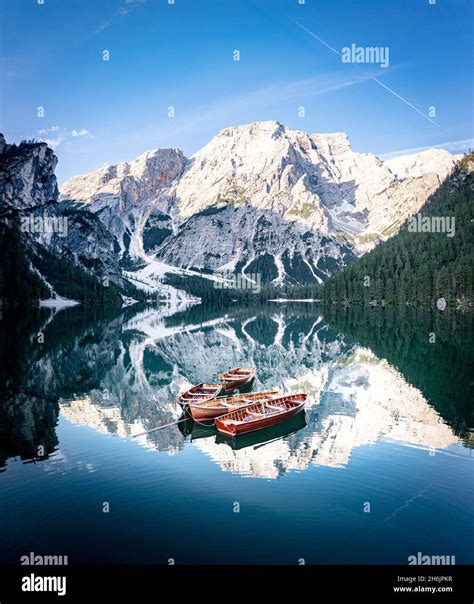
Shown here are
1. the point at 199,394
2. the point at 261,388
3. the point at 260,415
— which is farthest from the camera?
the point at 261,388

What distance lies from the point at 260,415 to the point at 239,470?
8950 mm

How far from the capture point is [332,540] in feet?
63.1

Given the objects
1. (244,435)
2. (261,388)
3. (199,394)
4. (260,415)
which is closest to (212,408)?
(260,415)

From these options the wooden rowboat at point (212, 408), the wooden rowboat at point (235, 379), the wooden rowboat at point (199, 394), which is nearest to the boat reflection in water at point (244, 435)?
the wooden rowboat at point (212, 408)

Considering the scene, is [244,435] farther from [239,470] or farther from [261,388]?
[261,388]

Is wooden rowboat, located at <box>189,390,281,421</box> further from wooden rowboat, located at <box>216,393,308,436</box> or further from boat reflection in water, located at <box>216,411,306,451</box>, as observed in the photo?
boat reflection in water, located at <box>216,411,306,451</box>

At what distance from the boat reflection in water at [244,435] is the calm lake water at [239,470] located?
0.24m

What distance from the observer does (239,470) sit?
2798 centimetres

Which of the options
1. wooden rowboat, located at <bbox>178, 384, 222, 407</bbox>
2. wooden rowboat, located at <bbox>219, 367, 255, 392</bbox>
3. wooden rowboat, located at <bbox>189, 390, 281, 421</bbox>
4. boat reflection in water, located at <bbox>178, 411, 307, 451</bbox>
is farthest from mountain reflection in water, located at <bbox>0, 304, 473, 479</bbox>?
wooden rowboat, located at <bbox>219, 367, 255, 392</bbox>

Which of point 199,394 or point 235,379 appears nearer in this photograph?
point 199,394

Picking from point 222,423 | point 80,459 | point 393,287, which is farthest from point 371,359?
point 393,287

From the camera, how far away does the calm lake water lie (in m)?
19.1

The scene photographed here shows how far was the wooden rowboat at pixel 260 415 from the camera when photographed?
3509cm

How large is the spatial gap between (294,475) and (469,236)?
568ft
